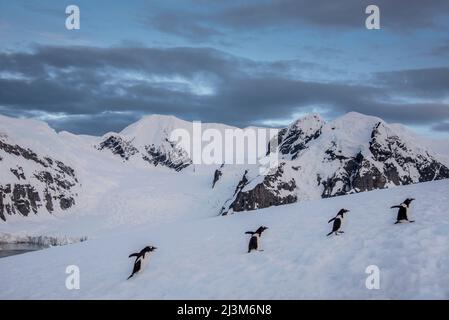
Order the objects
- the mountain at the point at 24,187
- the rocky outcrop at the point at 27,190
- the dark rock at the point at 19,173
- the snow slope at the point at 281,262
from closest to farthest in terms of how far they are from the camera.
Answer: the snow slope at the point at 281,262 → the rocky outcrop at the point at 27,190 → the mountain at the point at 24,187 → the dark rock at the point at 19,173

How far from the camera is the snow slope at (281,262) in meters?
17.4

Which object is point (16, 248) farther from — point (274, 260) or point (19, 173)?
point (274, 260)

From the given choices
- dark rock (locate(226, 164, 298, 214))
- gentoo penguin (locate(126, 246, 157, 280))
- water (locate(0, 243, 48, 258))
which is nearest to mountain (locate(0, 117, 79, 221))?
water (locate(0, 243, 48, 258))

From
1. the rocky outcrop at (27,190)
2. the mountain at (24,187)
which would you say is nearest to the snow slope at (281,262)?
the rocky outcrop at (27,190)

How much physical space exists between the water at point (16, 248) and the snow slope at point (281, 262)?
80591 mm

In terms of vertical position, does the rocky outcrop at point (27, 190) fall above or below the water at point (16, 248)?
above

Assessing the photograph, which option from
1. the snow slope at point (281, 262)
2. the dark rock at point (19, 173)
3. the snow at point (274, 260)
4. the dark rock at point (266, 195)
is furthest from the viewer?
the dark rock at point (19, 173)

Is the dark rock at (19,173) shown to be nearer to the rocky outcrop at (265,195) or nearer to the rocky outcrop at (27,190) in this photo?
the rocky outcrop at (27,190)

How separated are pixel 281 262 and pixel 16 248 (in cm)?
11010

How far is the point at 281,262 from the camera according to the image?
2136 cm

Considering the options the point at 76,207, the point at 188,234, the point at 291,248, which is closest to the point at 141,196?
the point at 76,207

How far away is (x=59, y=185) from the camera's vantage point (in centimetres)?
19750

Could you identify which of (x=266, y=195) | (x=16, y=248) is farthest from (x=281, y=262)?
(x=266, y=195)
